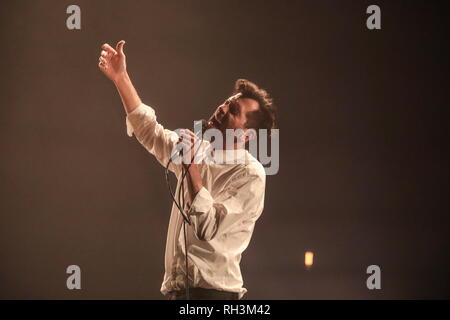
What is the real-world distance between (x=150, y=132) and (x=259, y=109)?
364 millimetres

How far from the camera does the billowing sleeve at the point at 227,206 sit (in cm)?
133

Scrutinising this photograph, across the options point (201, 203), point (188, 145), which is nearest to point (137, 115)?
point (188, 145)

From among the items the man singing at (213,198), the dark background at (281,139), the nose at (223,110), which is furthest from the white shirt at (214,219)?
the dark background at (281,139)

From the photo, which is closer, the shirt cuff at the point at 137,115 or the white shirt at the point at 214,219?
the white shirt at the point at 214,219

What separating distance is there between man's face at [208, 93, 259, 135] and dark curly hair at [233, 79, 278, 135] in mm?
26

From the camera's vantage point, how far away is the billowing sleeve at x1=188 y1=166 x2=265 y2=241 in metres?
1.33

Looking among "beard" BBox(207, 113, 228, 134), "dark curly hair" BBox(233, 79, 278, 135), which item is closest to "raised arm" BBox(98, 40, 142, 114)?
"beard" BBox(207, 113, 228, 134)

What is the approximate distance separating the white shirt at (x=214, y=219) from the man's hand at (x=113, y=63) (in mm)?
119

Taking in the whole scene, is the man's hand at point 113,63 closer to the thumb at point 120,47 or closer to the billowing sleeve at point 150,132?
the thumb at point 120,47
